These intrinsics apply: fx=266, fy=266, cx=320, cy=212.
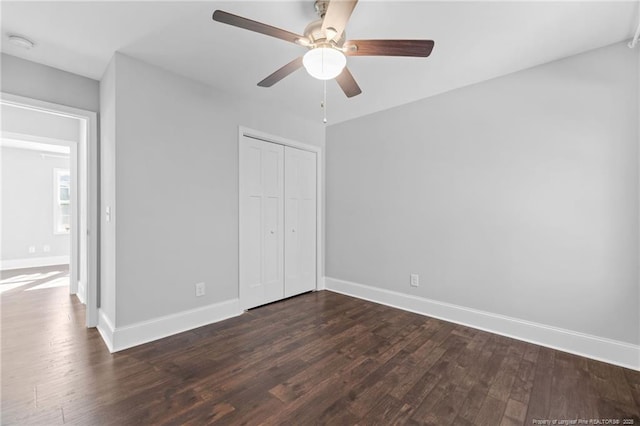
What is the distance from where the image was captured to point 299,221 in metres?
3.93

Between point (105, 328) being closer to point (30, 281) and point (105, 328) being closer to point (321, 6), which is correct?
point (321, 6)

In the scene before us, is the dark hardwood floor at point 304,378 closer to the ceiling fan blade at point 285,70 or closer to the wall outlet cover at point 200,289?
the wall outlet cover at point 200,289

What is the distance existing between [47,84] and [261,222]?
7.91 feet

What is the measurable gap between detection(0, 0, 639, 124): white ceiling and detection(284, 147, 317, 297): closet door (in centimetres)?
130

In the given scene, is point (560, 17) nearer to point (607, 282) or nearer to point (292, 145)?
point (607, 282)

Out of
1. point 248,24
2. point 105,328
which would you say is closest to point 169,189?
point 105,328

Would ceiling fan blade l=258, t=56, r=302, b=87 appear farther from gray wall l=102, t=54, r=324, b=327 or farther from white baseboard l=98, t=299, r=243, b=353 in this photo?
white baseboard l=98, t=299, r=243, b=353

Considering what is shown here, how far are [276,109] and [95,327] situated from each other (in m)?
3.17

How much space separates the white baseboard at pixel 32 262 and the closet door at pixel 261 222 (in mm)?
5602

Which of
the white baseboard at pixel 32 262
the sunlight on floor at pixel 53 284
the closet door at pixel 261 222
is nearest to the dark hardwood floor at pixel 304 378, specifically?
the closet door at pixel 261 222

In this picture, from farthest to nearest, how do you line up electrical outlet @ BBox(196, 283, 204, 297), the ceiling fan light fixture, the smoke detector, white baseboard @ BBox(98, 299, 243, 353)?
electrical outlet @ BBox(196, 283, 204, 297)
white baseboard @ BBox(98, 299, 243, 353)
the smoke detector
the ceiling fan light fixture

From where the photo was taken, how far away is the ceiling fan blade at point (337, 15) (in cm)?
127

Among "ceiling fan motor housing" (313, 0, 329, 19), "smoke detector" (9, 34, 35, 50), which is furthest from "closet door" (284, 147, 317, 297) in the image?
"smoke detector" (9, 34, 35, 50)

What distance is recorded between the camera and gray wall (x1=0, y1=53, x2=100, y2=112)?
7.50ft
